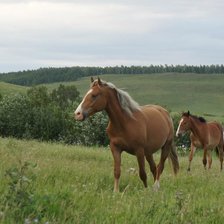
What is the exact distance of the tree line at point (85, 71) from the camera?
176 m

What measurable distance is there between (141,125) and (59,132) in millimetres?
36359

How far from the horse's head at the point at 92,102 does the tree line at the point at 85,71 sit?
161 m

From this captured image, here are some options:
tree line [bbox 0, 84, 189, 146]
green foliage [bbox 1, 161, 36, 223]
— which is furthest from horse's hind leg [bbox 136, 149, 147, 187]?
tree line [bbox 0, 84, 189, 146]

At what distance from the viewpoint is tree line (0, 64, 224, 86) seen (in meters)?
176

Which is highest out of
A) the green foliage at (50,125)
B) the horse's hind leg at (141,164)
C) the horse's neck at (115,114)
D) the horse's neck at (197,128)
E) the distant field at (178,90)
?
the horse's neck at (115,114)

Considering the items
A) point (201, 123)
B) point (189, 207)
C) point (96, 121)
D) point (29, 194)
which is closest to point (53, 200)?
point (29, 194)

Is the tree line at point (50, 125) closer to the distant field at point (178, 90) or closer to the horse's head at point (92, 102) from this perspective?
the horse's head at point (92, 102)

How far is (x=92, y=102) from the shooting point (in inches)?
362

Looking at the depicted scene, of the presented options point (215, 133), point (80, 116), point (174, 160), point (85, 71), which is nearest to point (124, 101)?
point (80, 116)

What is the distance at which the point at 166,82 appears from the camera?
490ft

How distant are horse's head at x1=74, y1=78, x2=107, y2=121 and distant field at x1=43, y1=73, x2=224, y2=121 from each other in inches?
4112

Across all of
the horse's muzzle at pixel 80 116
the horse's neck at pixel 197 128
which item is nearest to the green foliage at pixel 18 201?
the horse's muzzle at pixel 80 116

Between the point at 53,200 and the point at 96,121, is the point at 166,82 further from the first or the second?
the point at 53,200

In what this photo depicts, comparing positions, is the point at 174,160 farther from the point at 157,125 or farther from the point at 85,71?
the point at 85,71
